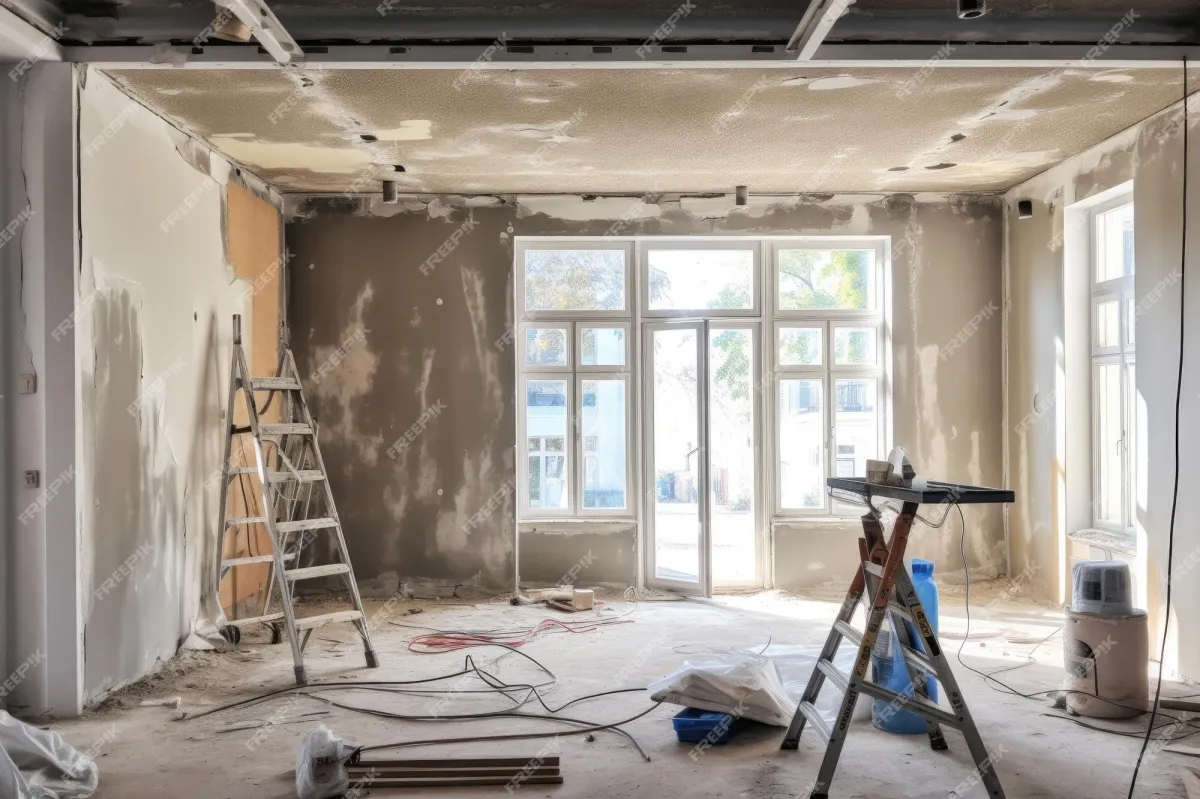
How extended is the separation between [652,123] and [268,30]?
6.83 feet

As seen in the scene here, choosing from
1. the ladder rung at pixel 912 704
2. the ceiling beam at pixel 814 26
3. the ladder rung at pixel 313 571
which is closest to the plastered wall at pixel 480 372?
the ladder rung at pixel 313 571

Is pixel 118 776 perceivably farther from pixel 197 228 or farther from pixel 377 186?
pixel 377 186

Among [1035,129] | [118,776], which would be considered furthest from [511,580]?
[1035,129]

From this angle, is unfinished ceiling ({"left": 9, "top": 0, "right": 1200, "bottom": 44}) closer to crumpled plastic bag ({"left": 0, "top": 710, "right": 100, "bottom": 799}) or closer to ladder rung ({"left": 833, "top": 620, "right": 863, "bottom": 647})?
ladder rung ({"left": 833, "top": 620, "right": 863, "bottom": 647})

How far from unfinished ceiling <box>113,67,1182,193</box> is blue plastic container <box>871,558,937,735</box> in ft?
7.39

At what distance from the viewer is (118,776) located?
10.7ft

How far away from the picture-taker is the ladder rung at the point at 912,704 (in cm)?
293

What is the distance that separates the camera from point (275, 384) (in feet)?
17.7

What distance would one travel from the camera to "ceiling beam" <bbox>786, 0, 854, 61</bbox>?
10.9ft

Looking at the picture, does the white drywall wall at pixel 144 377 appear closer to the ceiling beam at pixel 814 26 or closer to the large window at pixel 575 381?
the large window at pixel 575 381

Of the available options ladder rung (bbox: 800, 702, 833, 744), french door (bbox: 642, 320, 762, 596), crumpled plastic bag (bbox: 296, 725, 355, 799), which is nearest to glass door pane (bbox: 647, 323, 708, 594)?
french door (bbox: 642, 320, 762, 596)

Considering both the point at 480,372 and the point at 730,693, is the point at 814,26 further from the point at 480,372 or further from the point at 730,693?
the point at 480,372

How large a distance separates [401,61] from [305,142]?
1.62 metres

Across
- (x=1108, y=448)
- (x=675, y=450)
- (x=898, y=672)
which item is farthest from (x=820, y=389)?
(x=898, y=672)
